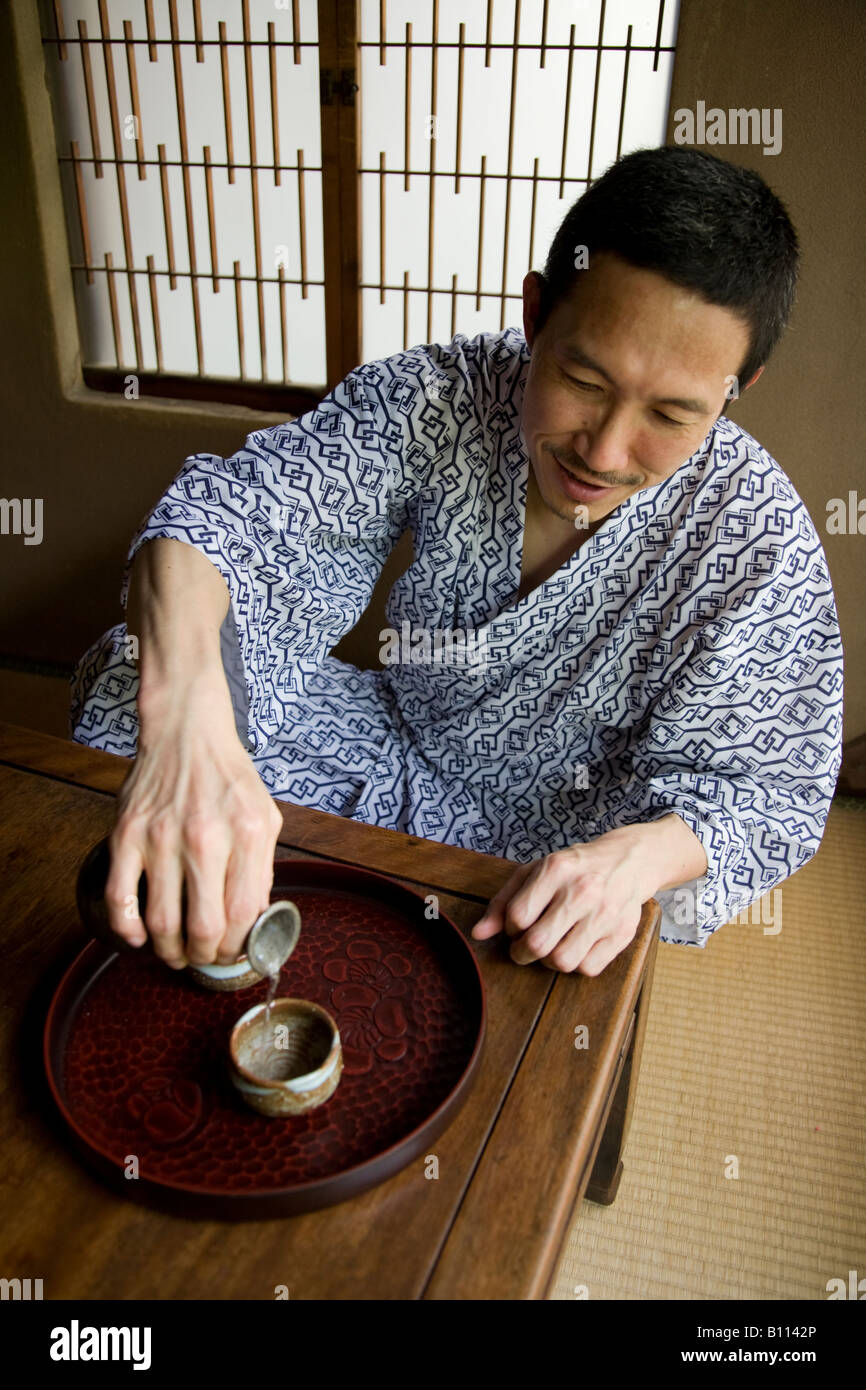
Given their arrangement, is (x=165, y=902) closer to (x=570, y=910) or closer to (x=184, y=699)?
(x=184, y=699)

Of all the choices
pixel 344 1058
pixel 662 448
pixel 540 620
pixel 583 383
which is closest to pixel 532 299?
pixel 583 383

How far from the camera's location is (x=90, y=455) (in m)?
2.93

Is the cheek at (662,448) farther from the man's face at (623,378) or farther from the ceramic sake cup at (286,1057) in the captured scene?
the ceramic sake cup at (286,1057)

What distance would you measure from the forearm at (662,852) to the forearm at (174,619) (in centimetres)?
54

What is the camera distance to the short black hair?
3.67 feet

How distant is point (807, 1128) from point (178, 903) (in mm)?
1388

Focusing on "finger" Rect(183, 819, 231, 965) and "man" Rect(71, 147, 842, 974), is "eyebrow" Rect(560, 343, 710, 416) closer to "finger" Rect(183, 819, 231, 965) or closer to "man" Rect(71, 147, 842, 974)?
"man" Rect(71, 147, 842, 974)

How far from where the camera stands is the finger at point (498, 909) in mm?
1061

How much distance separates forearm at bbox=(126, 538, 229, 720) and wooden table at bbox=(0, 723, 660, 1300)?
0.27 meters

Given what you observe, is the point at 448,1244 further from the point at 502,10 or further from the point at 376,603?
the point at 502,10

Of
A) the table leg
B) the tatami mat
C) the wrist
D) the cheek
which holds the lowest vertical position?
the tatami mat

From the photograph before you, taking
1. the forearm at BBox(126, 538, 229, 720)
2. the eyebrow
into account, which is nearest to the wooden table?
the forearm at BBox(126, 538, 229, 720)

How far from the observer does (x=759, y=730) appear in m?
1.38
